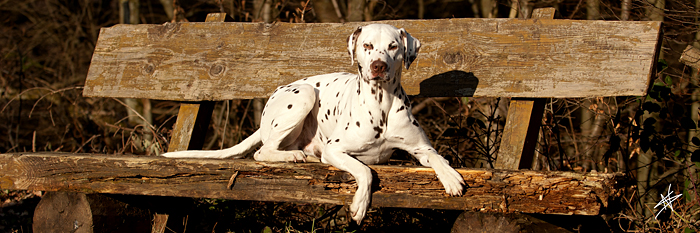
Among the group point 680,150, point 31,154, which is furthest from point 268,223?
→ point 680,150

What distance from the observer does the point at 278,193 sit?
2.91 meters

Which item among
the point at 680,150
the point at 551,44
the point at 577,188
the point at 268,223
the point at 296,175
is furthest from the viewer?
the point at 268,223

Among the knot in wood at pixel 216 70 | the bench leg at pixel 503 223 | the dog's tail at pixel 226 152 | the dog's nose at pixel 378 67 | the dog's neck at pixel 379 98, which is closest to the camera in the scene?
the bench leg at pixel 503 223

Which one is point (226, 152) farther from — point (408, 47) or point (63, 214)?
point (408, 47)

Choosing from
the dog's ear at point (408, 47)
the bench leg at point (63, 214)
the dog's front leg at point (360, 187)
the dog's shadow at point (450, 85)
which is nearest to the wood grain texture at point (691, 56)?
the dog's shadow at point (450, 85)

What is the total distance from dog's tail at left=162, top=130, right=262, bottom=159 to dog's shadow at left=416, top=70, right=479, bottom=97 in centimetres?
126

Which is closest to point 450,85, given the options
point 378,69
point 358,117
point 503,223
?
point 358,117

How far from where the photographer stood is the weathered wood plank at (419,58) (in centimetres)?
335

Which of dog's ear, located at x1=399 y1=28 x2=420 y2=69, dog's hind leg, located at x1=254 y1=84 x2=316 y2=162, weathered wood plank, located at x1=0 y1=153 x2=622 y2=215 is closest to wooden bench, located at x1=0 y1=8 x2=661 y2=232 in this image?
weathered wood plank, located at x1=0 y1=153 x2=622 y2=215

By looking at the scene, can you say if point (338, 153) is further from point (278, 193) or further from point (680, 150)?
point (680, 150)

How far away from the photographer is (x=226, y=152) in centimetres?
367

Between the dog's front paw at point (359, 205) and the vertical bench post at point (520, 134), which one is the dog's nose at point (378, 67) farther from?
the vertical bench post at point (520, 134)

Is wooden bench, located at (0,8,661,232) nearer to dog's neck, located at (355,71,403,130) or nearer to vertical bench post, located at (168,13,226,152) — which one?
vertical bench post, located at (168,13,226,152)

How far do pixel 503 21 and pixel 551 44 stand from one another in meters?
0.37
